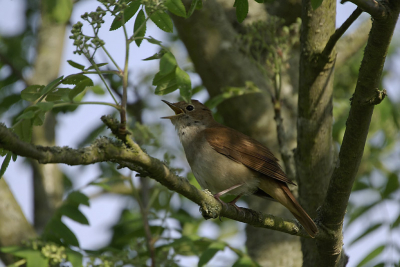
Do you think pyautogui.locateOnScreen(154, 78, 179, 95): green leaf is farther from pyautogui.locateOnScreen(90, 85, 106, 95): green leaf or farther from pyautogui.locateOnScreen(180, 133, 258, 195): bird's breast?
pyautogui.locateOnScreen(90, 85, 106, 95): green leaf

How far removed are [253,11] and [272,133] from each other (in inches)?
82.7

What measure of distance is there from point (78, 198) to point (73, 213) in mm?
165

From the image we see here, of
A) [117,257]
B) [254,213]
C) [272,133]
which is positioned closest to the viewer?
[254,213]

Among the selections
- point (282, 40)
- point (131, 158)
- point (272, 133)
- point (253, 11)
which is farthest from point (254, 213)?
point (253, 11)

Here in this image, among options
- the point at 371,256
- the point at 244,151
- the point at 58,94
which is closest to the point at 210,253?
the point at 244,151

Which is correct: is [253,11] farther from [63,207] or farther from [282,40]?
[63,207]

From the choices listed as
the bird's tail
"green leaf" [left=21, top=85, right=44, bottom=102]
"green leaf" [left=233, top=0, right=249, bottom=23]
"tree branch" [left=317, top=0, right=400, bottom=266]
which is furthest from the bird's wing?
"green leaf" [left=21, top=85, right=44, bottom=102]

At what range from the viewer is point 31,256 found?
425cm

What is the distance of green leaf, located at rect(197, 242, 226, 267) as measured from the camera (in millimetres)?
4668

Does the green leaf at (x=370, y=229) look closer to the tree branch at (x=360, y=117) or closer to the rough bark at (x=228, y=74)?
the tree branch at (x=360, y=117)

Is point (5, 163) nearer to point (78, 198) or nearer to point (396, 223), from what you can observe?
point (78, 198)

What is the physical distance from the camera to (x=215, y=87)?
6.92 m

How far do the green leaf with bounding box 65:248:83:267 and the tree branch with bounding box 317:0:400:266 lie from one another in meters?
2.30

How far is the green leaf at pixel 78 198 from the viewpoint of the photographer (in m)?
4.91
